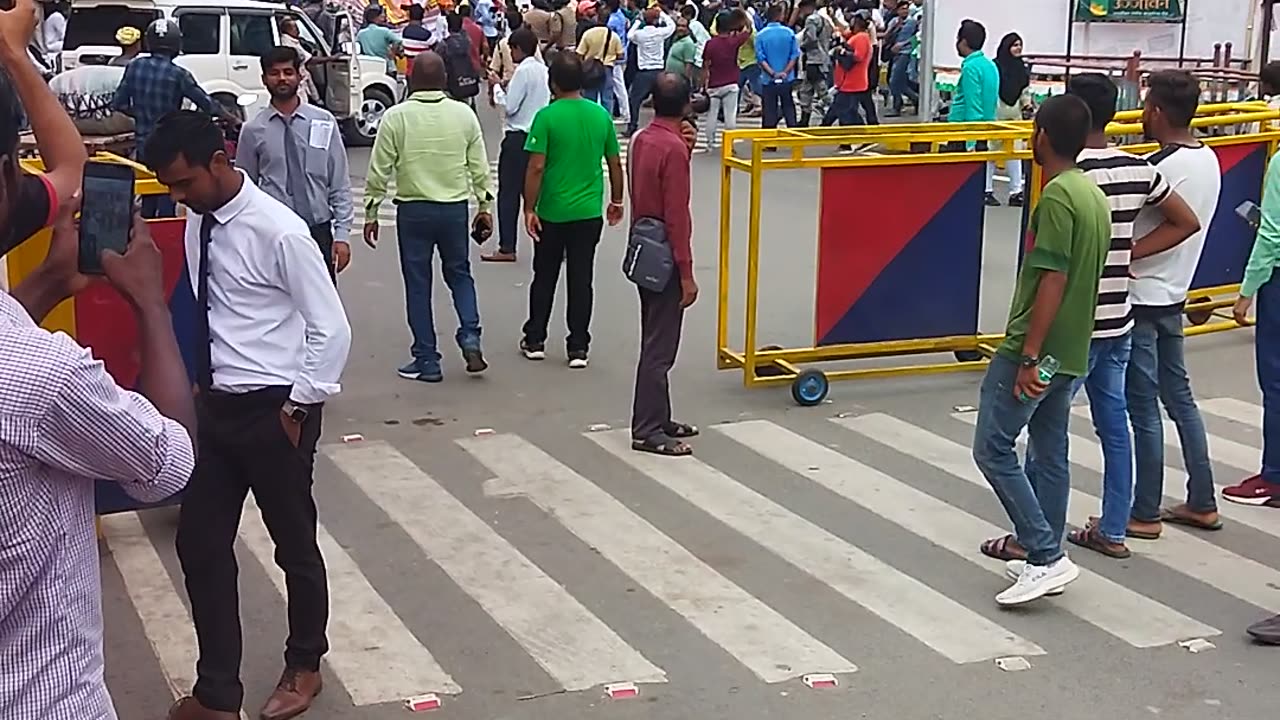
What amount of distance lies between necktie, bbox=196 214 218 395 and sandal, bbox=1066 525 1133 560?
353cm

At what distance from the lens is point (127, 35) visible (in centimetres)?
1177

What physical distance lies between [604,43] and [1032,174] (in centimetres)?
1332

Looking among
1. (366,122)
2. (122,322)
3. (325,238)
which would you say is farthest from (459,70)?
(122,322)

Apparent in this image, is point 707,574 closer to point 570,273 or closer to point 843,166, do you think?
point 843,166

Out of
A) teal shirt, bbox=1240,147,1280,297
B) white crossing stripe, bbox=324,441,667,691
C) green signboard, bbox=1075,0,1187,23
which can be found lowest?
white crossing stripe, bbox=324,441,667,691

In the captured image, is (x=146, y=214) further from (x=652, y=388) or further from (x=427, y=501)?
(x=652, y=388)

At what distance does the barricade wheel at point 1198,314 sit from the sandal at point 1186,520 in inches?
148

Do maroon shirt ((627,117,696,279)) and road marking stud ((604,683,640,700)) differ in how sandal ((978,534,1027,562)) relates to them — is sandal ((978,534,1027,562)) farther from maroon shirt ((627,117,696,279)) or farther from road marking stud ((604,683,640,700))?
maroon shirt ((627,117,696,279))

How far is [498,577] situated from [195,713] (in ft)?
5.32

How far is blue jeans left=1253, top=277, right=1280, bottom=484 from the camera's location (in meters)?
6.67

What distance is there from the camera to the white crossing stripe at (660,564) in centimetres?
527

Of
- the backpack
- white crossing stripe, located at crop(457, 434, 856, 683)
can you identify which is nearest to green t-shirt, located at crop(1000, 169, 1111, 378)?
white crossing stripe, located at crop(457, 434, 856, 683)

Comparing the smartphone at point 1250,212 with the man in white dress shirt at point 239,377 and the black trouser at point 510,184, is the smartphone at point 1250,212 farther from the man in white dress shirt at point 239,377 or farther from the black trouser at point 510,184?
the black trouser at point 510,184

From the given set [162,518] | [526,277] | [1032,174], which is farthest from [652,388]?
[526,277]
